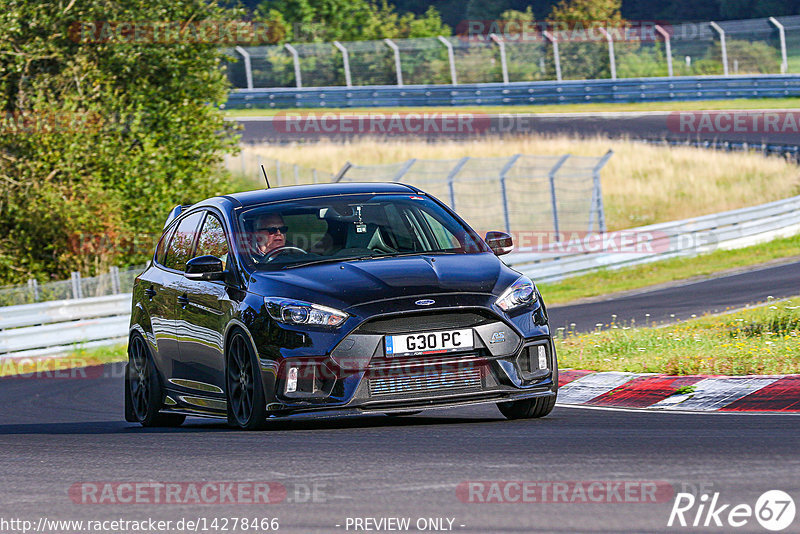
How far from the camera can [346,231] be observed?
9031 mm

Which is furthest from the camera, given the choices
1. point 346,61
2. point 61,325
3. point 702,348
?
point 346,61

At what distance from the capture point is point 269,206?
9281 mm

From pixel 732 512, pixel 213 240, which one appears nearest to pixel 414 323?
pixel 213 240

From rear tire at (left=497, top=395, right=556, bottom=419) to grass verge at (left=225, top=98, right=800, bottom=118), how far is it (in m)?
36.9

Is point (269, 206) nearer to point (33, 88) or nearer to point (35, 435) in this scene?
point (35, 435)

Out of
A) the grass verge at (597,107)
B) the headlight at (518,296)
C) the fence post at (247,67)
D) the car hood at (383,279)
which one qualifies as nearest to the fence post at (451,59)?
the grass verge at (597,107)

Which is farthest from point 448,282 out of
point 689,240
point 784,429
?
point 689,240

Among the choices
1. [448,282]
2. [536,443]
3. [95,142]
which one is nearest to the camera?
[536,443]

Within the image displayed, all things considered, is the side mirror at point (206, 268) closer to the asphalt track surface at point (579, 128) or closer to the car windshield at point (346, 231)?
the car windshield at point (346, 231)

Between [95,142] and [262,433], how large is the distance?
19589mm

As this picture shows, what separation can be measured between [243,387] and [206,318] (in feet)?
2.59

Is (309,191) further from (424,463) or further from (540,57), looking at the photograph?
(540,57)

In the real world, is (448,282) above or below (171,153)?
above

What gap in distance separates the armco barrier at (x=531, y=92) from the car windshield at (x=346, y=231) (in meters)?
37.5
